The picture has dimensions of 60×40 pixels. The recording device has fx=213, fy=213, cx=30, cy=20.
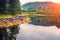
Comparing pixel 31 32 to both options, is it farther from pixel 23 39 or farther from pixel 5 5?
pixel 5 5

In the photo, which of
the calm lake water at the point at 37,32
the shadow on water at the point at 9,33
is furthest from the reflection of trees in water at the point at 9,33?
the calm lake water at the point at 37,32

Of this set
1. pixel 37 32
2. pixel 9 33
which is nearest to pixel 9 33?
pixel 9 33

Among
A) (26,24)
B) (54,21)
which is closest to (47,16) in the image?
(54,21)

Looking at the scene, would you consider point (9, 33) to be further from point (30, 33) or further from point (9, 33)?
point (30, 33)

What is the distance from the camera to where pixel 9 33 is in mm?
4777

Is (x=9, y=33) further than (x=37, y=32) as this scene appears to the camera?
No

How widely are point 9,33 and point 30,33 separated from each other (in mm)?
476

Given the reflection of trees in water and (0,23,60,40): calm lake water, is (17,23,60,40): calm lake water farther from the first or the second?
the reflection of trees in water

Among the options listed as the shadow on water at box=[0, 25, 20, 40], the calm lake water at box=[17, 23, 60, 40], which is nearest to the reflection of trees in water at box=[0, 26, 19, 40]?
the shadow on water at box=[0, 25, 20, 40]

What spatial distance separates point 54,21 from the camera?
18.7 ft

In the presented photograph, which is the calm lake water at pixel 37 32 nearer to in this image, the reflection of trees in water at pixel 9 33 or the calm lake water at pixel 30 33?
the calm lake water at pixel 30 33

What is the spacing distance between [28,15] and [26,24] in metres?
0.25

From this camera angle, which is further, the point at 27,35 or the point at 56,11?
the point at 56,11

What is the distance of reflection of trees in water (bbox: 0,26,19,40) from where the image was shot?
14.6ft
